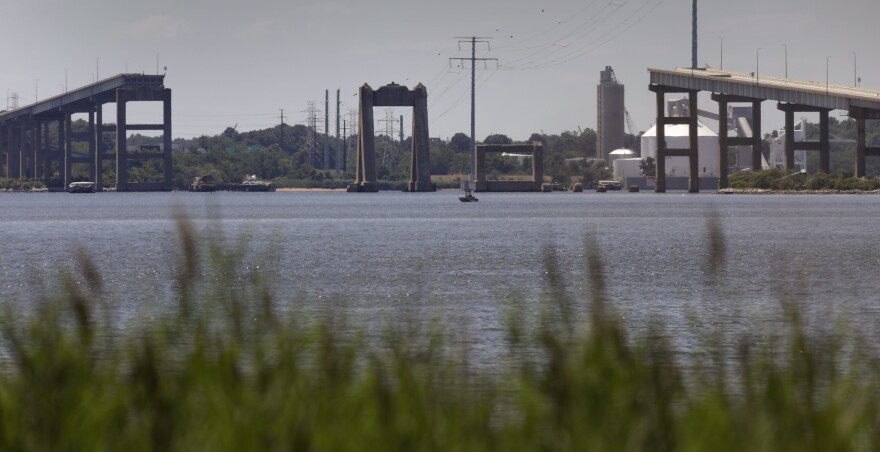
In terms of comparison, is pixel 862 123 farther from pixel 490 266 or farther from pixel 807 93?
pixel 490 266

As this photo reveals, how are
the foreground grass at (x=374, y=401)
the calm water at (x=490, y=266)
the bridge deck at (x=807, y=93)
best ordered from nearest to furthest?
the foreground grass at (x=374, y=401) → the calm water at (x=490, y=266) → the bridge deck at (x=807, y=93)

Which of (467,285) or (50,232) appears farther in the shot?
(50,232)

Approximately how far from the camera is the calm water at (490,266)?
3362 centimetres

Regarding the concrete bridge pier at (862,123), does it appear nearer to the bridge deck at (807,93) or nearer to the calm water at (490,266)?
the bridge deck at (807,93)

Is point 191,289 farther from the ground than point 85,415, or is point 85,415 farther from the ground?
point 191,289

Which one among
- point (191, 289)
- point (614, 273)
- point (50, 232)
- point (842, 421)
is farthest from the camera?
point (50, 232)

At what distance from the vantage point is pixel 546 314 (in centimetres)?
1178

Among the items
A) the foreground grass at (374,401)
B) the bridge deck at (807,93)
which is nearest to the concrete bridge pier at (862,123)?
the bridge deck at (807,93)

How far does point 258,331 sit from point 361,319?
68.0ft

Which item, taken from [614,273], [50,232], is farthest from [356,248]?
[50,232]

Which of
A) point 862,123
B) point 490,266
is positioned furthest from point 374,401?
point 862,123

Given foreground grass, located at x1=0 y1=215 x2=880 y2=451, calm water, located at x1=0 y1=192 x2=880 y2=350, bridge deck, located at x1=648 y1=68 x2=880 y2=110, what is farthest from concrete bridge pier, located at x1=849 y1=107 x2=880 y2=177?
foreground grass, located at x1=0 y1=215 x2=880 y2=451

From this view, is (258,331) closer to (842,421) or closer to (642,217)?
(842,421)

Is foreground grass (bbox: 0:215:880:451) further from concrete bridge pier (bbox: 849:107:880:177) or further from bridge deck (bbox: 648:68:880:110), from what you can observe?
concrete bridge pier (bbox: 849:107:880:177)
